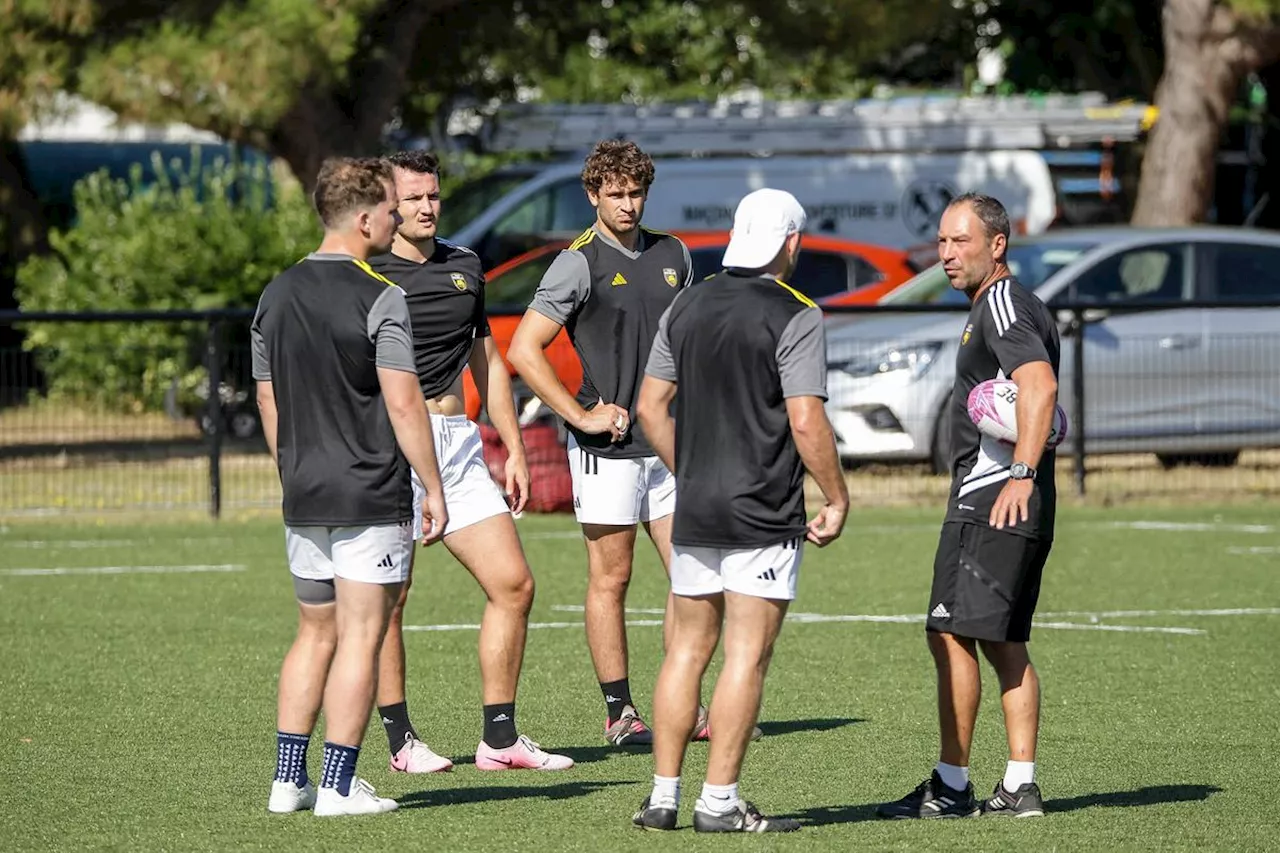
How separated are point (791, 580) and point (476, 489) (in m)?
1.63

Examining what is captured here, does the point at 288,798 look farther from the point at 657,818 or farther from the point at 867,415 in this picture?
the point at 867,415

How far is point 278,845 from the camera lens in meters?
6.21

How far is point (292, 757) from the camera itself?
6562 mm

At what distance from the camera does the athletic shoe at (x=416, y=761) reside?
7410mm

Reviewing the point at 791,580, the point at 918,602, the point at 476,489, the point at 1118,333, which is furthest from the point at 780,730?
the point at 1118,333

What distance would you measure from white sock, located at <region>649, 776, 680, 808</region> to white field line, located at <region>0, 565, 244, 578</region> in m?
7.18

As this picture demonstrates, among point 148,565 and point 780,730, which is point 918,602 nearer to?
point 780,730

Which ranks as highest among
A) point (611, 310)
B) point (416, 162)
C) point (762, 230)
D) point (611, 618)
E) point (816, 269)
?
point (416, 162)

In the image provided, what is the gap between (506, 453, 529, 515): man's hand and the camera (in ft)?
25.1

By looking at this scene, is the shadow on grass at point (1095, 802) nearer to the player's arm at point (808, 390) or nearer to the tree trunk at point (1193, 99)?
the player's arm at point (808, 390)

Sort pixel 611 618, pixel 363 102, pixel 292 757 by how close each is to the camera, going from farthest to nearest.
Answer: pixel 363 102, pixel 611 618, pixel 292 757

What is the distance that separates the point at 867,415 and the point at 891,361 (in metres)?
0.46

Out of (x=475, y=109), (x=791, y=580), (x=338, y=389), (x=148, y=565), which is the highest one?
(x=475, y=109)

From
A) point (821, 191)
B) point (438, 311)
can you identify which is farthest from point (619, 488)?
point (821, 191)
